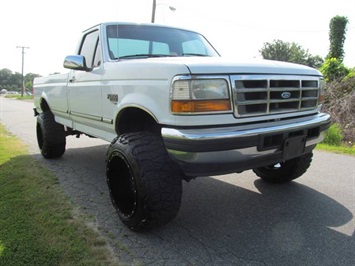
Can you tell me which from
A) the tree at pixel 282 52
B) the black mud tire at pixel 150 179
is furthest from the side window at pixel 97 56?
the tree at pixel 282 52

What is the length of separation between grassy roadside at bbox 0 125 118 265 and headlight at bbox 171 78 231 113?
130cm

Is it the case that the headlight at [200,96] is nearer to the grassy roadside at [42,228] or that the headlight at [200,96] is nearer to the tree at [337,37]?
the grassy roadside at [42,228]

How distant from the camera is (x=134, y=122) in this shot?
10.5ft

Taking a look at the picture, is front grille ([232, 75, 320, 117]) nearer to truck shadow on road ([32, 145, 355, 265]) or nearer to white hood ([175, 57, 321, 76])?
white hood ([175, 57, 321, 76])

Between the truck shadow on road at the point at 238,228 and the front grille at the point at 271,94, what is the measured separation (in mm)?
1107

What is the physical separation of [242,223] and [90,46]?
2869mm

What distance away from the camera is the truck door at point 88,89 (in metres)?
3.61

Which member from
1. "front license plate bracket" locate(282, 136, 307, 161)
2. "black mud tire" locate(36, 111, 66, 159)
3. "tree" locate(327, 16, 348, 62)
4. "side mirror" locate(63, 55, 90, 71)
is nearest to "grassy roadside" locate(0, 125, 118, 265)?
"black mud tire" locate(36, 111, 66, 159)

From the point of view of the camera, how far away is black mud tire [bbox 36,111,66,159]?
5245 mm

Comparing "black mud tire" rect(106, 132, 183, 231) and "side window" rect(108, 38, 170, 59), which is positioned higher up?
"side window" rect(108, 38, 170, 59)

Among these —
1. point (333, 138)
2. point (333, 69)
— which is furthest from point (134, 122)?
point (333, 69)

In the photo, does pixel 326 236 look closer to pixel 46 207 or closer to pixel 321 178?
pixel 321 178

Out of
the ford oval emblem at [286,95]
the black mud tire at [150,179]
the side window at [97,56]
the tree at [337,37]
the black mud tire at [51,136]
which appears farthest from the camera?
the tree at [337,37]

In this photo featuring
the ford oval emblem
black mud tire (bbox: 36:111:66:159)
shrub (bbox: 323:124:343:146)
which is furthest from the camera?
shrub (bbox: 323:124:343:146)
